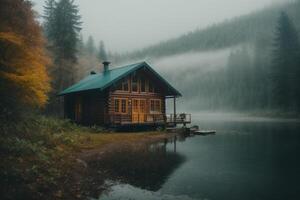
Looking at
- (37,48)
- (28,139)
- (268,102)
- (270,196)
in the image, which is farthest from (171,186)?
(268,102)

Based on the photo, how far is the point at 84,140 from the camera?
23000mm

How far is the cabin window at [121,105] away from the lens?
106ft

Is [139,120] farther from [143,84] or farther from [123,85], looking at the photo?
[143,84]

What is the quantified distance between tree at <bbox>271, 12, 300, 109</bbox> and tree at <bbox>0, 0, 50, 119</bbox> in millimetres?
51734

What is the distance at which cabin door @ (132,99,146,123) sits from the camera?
32.8 metres

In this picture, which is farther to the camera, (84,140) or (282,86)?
(282,86)

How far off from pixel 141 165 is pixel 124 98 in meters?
17.8

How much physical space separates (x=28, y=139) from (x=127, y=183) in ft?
22.3

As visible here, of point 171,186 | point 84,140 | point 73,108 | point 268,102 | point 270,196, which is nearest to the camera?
point 270,196

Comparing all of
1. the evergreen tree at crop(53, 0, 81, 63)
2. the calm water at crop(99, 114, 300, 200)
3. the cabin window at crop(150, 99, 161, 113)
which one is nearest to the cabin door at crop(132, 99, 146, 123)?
the cabin window at crop(150, 99, 161, 113)

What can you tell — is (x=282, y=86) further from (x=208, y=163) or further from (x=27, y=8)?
(x=27, y=8)

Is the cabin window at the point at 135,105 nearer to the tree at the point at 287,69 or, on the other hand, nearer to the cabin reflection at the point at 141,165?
the cabin reflection at the point at 141,165

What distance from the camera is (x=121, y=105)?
32.5m

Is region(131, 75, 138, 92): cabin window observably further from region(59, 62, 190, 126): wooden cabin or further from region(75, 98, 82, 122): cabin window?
region(75, 98, 82, 122): cabin window
